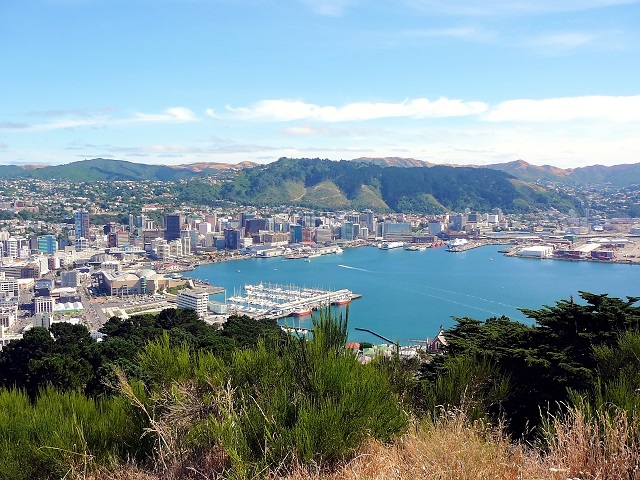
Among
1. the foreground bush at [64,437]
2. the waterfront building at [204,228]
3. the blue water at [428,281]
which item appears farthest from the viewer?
the waterfront building at [204,228]

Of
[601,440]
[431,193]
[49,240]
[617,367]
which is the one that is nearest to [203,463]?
[601,440]

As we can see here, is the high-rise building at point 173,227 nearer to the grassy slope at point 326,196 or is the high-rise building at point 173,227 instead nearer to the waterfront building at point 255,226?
the waterfront building at point 255,226

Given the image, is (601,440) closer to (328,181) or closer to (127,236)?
(127,236)

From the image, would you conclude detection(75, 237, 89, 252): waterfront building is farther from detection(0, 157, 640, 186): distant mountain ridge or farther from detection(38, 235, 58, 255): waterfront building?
detection(0, 157, 640, 186): distant mountain ridge

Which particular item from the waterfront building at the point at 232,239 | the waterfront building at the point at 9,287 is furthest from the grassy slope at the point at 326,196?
the waterfront building at the point at 9,287

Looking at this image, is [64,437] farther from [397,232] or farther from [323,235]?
[397,232]
